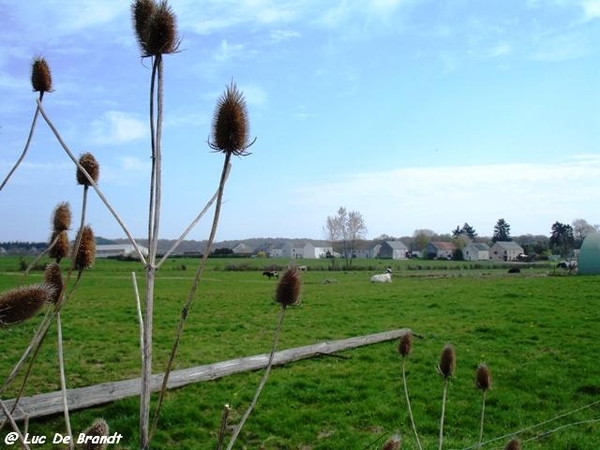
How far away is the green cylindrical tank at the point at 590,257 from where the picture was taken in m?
39.1

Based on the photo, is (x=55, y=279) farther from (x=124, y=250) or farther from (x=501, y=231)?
(x=501, y=231)

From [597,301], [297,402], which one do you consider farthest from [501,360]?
[597,301]

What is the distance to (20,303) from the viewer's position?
3.49 feet

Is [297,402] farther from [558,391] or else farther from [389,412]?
[558,391]

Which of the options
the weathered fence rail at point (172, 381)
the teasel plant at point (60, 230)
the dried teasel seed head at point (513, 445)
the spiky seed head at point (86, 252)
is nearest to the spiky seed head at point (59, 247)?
the teasel plant at point (60, 230)

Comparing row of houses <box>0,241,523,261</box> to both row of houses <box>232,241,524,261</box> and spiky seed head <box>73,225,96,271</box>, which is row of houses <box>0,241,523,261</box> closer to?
row of houses <box>232,241,524,261</box>

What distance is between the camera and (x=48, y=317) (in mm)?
1423

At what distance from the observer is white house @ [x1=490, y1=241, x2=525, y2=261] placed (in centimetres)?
11194

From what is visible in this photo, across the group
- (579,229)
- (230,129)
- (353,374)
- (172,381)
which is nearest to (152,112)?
(230,129)

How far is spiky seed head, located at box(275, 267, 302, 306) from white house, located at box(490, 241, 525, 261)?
116 meters

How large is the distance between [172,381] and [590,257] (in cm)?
3780

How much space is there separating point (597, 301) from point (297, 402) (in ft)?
51.0

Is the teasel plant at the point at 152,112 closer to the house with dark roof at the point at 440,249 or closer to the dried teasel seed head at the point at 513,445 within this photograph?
the dried teasel seed head at the point at 513,445

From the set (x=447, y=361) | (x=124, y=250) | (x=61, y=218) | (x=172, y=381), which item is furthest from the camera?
(x=124, y=250)
